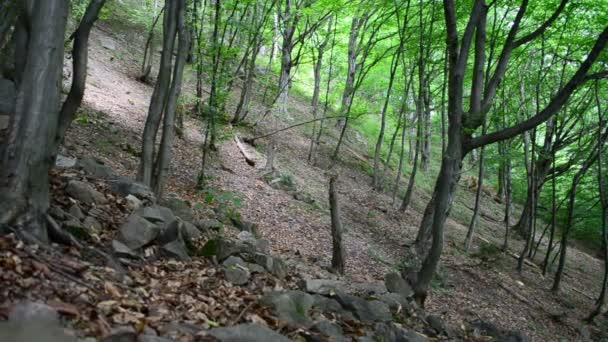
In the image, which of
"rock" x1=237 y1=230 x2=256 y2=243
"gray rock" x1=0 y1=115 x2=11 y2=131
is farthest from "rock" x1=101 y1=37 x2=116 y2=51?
"gray rock" x1=0 y1=115 x2=11 y2=131

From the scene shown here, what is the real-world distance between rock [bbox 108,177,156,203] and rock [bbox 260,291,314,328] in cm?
279

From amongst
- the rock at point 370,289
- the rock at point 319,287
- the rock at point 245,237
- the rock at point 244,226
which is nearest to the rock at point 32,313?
the rock at point 319,287

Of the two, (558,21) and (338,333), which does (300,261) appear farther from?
(558,21)

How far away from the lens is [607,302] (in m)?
14.4

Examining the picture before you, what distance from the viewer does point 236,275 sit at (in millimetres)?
5539

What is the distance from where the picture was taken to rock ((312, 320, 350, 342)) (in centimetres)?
466

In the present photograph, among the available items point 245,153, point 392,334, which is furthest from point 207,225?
point 245,153

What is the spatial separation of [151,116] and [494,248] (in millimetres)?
13213

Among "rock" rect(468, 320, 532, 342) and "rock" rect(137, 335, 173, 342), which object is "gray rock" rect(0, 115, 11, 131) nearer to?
"rock" rect(137, 335, 173, 342)

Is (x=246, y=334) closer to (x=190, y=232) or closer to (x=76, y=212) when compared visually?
(x=76, y=212)

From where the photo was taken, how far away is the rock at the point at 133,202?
6.14 meters

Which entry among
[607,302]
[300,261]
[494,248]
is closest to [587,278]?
[607,302]

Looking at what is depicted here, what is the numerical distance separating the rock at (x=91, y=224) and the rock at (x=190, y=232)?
48.3 inches

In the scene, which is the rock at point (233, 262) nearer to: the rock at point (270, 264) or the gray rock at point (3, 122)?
the rock at point (270, 264)
